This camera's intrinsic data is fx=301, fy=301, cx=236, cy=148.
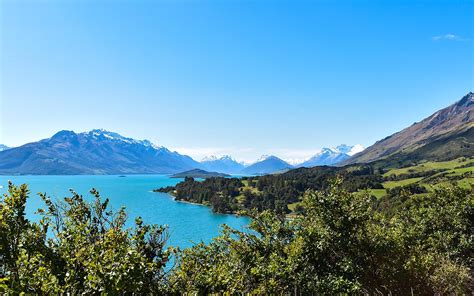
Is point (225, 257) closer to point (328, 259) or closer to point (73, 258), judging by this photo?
point (328, 259)

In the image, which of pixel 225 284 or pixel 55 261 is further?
Result: pixel 225 284

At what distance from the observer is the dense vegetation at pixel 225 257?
34.8 ft

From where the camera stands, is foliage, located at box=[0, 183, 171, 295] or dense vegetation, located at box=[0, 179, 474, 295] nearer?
foliage, located at box=[0, 183, 171, 295]

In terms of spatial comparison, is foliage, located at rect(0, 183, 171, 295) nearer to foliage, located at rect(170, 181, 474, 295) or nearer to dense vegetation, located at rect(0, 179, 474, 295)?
dense vegetation, located at rect(0, 179, 474, 295)

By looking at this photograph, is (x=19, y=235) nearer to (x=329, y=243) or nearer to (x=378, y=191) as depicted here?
(x=329, y=243)

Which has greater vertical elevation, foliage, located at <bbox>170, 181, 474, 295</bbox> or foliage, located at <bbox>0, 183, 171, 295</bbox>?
foliage, located at <bbox>0, 183, 171, 295</bbox>

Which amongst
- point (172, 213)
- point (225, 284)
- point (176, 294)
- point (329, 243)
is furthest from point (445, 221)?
point (172, 213)

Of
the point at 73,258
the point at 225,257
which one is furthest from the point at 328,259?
the point at 73,258

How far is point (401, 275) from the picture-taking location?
2153 centimetres

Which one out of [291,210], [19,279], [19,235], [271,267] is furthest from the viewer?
[291,210]

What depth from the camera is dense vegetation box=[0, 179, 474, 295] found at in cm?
1061

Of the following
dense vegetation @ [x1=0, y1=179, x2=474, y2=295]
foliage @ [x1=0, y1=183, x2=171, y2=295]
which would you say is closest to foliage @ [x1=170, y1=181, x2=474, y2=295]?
dense vegetation @ [x1=0, y1=179, x2=474, y2=295]

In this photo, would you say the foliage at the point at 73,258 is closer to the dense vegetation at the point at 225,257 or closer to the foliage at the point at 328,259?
the dense vegetation at the point at 225,257

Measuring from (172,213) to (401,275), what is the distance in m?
162
